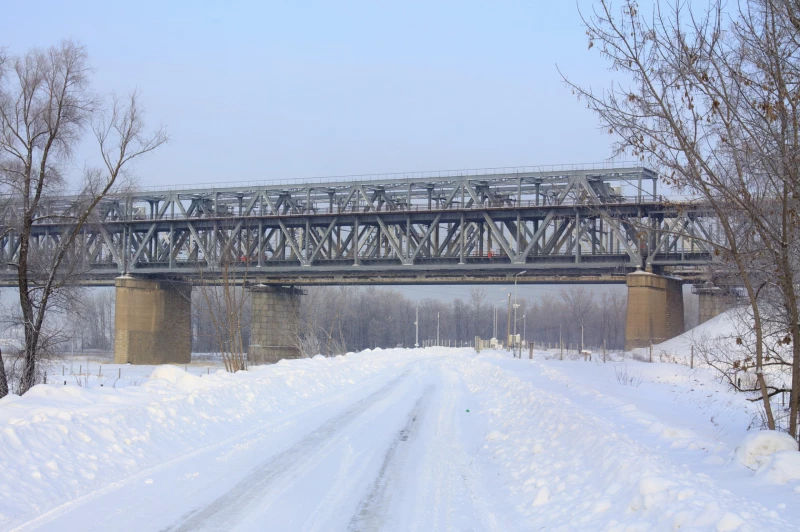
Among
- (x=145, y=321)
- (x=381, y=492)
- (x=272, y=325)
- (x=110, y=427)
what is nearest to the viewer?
(x=381, y=492)

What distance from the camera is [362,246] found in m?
73.2

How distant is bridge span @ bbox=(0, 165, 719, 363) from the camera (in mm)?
60750

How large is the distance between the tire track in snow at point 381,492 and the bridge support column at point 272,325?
63500mm

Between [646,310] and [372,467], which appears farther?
[646,310]

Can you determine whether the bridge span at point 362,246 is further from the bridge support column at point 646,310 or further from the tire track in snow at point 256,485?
the tire track in snow at point 256,485

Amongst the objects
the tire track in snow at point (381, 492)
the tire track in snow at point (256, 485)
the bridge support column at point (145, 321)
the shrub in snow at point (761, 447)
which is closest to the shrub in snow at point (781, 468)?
the shrub in snow at point (761, 447)

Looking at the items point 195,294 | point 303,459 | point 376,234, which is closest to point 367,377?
point 303,459

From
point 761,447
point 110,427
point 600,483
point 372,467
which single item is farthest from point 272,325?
point 761,447

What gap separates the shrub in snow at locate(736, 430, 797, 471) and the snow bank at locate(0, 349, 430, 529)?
8.54 m

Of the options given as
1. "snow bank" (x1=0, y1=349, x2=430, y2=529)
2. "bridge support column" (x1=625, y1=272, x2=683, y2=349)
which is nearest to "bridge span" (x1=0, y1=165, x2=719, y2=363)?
"bridge support column" (x1=625, y1=272, x2=683, y2=349)

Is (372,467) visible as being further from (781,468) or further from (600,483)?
(781,468)

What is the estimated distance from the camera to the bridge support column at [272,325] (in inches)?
3049

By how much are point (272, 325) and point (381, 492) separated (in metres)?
71.7

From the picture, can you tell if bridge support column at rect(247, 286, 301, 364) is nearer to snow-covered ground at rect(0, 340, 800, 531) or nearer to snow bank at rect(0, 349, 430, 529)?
snow bank at rect(0, 349, 430, 529)
